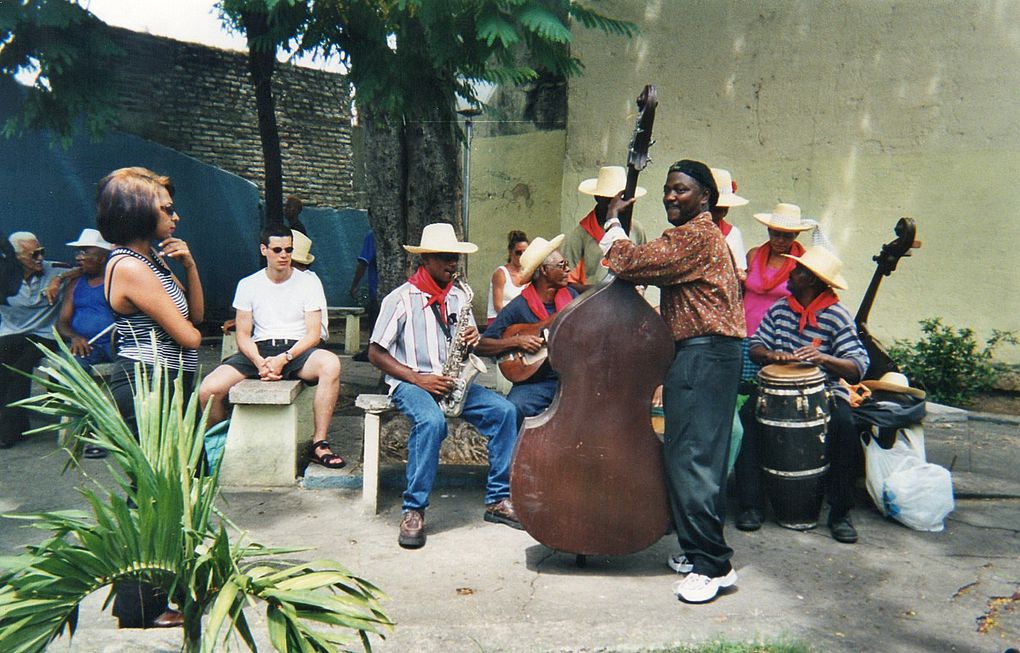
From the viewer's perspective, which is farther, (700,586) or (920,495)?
(920,495)

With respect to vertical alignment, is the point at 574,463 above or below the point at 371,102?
below

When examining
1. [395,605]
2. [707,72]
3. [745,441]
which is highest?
[707,72]

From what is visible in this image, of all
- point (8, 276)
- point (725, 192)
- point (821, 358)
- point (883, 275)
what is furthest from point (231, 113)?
point (821, 358)

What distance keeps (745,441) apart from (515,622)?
1.89 metres

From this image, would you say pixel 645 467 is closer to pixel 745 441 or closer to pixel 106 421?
pixel 745 441

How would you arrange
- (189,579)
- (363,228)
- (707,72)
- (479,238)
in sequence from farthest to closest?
(363,228) < (479,238) < (707,72) < (189,579)

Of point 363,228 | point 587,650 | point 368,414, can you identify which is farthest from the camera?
point 363,228

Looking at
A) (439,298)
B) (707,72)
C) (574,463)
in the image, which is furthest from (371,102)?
(707,72)

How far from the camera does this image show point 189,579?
230cm

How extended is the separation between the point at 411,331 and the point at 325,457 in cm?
111

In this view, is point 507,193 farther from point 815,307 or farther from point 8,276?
point 815,307

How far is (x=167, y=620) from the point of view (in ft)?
9.29

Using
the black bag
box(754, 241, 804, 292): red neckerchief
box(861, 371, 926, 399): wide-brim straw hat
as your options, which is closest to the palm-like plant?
box(861, 371, 926, 399): wide-brim straw hat

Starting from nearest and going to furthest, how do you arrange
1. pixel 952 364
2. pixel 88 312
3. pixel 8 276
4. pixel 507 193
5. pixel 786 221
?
1. pixel 786 221
2. pixel 88 312
3. pixel 8 276
4. pixel 952 364
5. pixel 507 193
